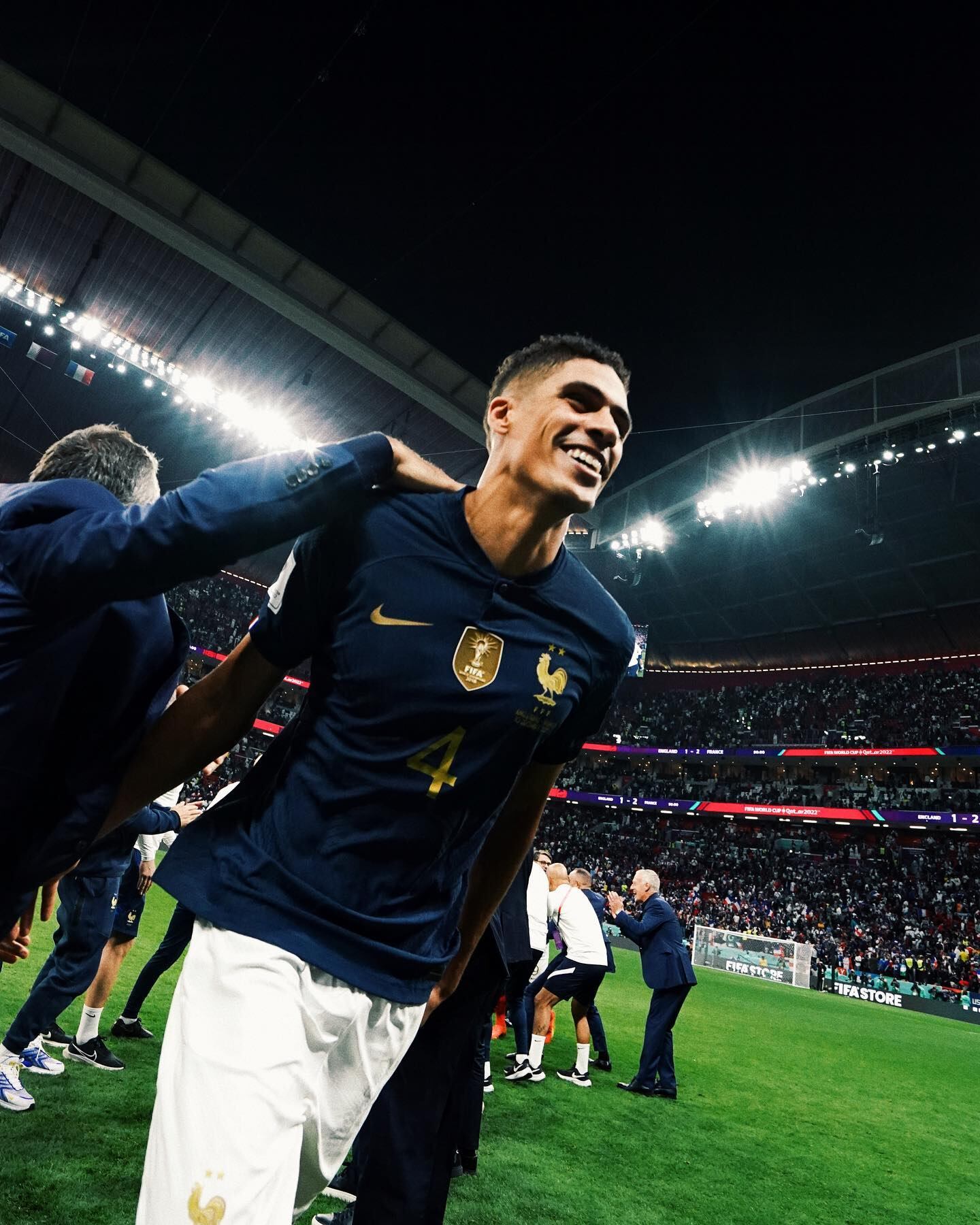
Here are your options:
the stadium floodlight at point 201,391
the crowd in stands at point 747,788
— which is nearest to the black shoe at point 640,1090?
the stadium floodlight at point 201,391

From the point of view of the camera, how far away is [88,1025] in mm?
5500

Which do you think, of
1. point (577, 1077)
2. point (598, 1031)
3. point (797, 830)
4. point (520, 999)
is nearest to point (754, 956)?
point (797, 830)

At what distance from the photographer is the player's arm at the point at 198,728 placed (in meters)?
1.86

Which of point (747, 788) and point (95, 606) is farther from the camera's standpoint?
point (747, 788)

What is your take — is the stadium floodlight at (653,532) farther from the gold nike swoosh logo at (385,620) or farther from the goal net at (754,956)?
the gold nike swoosh logo at (385,620)

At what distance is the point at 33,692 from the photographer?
167 cm

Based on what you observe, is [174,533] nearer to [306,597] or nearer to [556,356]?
[306,597]

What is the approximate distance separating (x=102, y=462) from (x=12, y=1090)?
170 inches

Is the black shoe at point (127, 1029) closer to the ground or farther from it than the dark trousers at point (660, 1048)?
closer to the ground

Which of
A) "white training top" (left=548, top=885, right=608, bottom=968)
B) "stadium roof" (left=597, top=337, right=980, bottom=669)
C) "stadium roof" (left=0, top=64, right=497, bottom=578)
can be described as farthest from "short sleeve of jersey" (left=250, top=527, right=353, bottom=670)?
"stadium roof" (left=597, top=337, right=980, bottom=669)

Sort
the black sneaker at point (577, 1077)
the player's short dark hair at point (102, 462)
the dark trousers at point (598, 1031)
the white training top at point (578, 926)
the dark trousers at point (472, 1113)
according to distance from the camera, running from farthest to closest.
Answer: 1. the dark trousers at point (598, 1031)
2. the white training top at point (578, 926)
3. the black sneaker at point (577, 1077)
4. the dark trousers at point (472, 1113)
5. the player's short dark hair at point (102, 462)

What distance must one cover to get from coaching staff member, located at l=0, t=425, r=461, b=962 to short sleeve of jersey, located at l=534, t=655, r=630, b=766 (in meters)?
0.70

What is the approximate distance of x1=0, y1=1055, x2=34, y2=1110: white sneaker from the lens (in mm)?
4359

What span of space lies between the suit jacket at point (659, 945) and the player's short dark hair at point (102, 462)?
7311 mm
